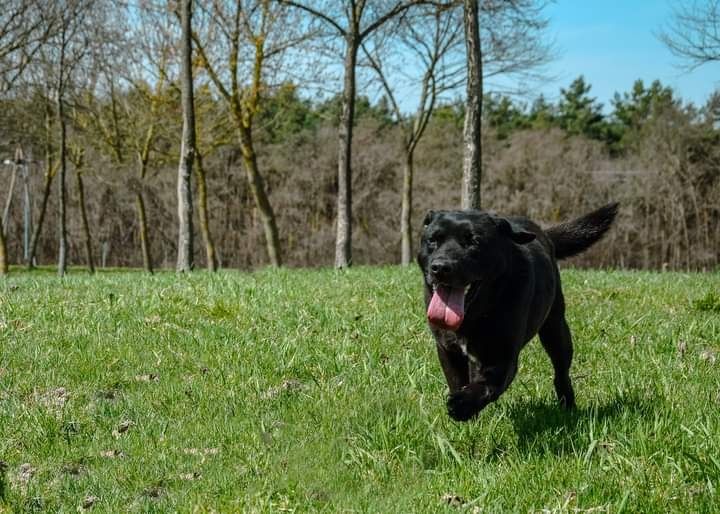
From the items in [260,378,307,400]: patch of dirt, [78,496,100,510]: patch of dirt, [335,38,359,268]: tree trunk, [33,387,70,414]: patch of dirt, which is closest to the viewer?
[78,496,100,510]: patch of dirt

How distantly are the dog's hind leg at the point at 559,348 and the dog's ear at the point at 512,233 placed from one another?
1.02 m

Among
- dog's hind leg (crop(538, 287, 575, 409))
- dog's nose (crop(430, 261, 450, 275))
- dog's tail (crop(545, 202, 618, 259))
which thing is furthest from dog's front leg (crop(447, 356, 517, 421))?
dog's tail (crop(545, 202, 618, 259))

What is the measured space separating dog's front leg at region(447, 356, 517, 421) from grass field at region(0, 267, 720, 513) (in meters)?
0.27

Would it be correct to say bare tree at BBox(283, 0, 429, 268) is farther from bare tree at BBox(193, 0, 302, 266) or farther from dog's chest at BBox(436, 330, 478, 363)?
dog's chest at BBox(436, 330, 478, 363)

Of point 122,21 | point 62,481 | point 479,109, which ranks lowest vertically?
point 62,481

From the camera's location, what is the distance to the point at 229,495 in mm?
3629

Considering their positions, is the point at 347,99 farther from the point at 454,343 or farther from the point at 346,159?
the point at 454,343

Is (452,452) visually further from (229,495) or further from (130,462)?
(130,462)

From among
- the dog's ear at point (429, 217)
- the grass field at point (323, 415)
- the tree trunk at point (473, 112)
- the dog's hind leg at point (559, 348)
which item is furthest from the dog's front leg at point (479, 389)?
the tree trunk at point (473, 112)

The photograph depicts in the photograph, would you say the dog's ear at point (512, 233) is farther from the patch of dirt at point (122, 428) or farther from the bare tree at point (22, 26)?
the bare tree at point (22, 26)

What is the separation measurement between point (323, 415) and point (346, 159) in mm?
14075

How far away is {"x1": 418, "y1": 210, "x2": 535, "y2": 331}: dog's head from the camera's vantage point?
4.03 m

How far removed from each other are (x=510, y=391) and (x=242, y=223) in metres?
42.4

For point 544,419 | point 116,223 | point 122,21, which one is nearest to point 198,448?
point 544,419
